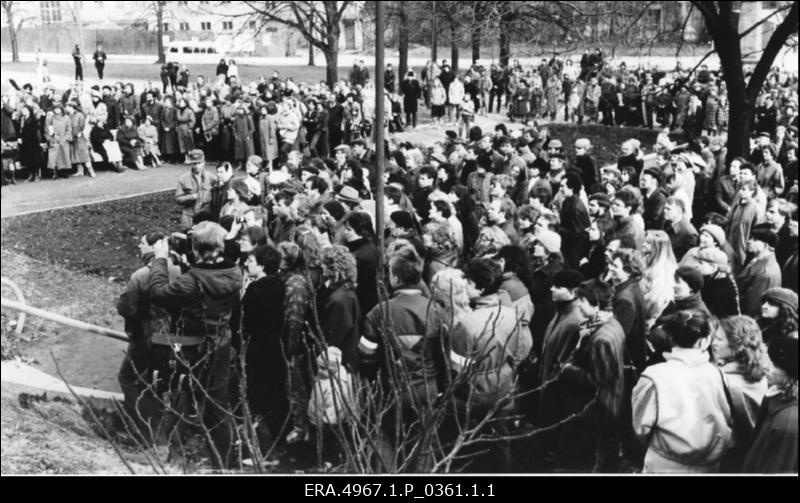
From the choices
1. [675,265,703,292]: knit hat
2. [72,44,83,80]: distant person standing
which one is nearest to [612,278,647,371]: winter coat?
[675,265,703,292]: knit hat

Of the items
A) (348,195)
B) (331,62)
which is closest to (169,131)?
(331,62)

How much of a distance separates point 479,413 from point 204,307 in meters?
1.95

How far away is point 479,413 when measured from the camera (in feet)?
15.6

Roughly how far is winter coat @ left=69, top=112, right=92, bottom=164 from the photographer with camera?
575cm

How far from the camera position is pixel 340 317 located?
5375 millimetres

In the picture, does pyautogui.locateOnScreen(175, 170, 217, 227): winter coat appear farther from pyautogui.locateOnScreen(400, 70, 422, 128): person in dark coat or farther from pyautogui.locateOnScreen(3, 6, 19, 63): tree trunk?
pyautogui.locateOnScreen(400, 70, 422, 128): person in dark coat

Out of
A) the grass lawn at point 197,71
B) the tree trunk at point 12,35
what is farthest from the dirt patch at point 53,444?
the tree trunk at point 12,35

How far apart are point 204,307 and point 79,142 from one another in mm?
6585

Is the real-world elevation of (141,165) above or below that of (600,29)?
below

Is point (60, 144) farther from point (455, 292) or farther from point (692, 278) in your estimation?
point (692, 278)

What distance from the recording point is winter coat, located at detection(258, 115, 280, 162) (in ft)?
35.1

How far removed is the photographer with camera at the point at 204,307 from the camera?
5512mm
